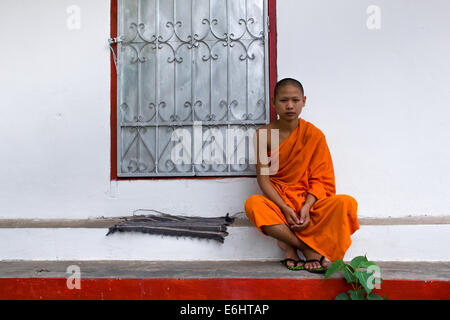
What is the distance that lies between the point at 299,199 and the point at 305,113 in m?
0.82

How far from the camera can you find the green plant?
2.26 m

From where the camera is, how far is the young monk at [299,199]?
2580 millimetres

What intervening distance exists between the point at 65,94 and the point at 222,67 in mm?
1394

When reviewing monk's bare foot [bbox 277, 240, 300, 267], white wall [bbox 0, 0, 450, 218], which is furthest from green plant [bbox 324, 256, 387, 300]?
white wall [bbox 0, 0, 450, 218]

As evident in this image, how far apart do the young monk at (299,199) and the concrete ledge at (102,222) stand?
1.11 feet

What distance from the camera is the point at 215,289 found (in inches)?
94.7

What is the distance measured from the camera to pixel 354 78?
3232 millimetres

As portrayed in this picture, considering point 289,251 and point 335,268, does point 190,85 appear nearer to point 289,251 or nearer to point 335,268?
point 289,251

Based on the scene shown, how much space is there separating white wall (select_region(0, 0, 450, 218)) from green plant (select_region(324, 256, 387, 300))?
3.05 feet

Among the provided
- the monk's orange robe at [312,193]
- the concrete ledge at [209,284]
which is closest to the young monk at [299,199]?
the monk's orange robe at [312,193]

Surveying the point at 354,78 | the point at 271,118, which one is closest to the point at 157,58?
the point at 271,118

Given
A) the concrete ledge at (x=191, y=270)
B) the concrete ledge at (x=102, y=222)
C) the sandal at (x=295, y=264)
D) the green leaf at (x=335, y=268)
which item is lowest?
the concrete ledge at (x=191, y=270)

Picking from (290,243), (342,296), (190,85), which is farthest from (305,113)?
(342,296)

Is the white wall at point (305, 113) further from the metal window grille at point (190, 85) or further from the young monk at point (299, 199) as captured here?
the young monk at point (299, 199)
